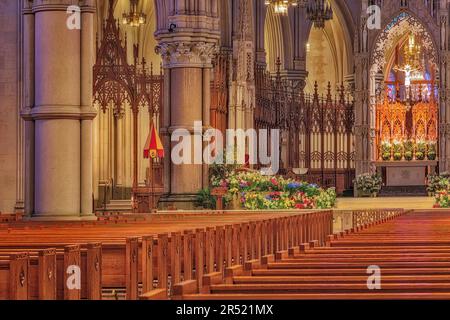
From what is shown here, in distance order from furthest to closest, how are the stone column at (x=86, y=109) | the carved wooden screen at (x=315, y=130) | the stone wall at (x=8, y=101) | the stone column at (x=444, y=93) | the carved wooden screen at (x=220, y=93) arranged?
1. the stone column at (x=444, y=93)
2. the carved wooden screen at (x=315, y=130)
3. the carved wooden screen at (x=220, y=93)
4. the stone wall at (x=8, y=101)
5. the stone column at (x=86, y=109)

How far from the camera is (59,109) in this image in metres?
16.0

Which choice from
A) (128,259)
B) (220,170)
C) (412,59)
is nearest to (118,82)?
(220,170)

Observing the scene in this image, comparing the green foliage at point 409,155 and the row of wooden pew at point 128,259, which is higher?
the green foliage at point 409,155

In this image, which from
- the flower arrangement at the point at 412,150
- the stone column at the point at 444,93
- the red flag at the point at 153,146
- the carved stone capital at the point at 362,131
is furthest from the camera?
the carved stone capital at the point at 362,131

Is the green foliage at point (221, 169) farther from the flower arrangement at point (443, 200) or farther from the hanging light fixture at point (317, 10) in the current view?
the hanging light fixture at point (317, 10)

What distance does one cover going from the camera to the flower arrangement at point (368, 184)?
120 feet

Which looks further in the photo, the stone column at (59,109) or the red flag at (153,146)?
the red flag at (153,146)

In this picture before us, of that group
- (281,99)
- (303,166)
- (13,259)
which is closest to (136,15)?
(281,99)

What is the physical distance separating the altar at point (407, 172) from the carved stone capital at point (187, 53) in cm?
1475

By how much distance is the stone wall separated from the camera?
2277cm

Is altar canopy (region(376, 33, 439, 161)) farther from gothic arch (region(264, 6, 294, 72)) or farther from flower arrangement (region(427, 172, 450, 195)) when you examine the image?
gothic arch (region(264, 6, 294, 72))

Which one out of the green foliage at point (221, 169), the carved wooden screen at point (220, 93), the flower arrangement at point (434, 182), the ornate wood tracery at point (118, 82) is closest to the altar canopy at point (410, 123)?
the flower arrangement at point (434, 182)

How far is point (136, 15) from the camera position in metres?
33.0

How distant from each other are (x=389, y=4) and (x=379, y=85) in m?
2.89
